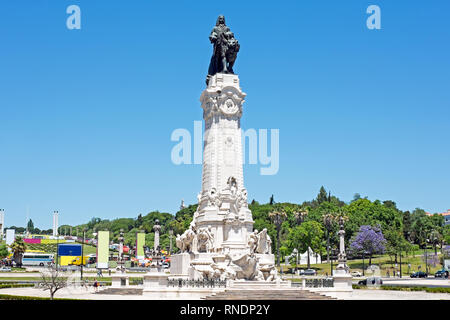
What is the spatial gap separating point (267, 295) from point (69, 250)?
121 feet

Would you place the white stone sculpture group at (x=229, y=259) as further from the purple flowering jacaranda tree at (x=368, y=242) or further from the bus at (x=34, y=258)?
the bus at (x=34, y=258)

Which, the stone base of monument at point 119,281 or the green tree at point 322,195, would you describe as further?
the green tree at point 322,195

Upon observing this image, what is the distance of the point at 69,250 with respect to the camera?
6431 centimetres

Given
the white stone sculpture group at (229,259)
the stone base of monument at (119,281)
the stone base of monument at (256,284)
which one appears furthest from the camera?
the stone base of monument at (119,281)

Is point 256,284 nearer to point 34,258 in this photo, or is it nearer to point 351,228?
point 351,228

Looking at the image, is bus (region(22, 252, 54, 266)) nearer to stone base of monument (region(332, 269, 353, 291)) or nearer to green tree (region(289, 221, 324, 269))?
green tree (region(289, 221, 324, 269))

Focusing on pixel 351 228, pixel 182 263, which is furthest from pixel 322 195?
pixel 182 263

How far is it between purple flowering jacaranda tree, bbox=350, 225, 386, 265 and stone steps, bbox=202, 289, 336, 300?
209ft

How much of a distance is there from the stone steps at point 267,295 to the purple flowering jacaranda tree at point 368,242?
63611 mm

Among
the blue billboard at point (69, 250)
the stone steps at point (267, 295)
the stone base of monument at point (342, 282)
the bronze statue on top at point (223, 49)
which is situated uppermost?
the bronze statue on top at point (223, 49)

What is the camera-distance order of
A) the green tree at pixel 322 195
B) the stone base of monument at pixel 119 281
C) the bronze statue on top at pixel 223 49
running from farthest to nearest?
the green tree at pixel 322 195 < the bronze statue on top at pixel 223 49 < the stone base of monument at pixel 119 281

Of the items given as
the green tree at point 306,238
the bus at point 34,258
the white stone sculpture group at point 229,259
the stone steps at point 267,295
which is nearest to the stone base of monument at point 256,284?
the white stone sculpture group at point 229,259

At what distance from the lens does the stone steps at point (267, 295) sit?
33875 millimetres
